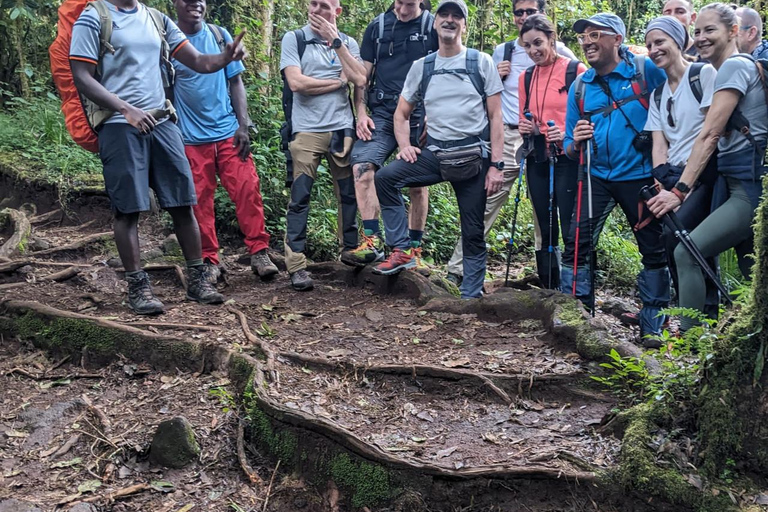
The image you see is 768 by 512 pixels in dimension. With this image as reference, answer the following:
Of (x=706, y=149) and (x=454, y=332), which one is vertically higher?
(x=706, y=149)

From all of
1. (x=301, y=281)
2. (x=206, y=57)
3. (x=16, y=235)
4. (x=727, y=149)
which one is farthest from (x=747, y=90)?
(x=16, y=235)

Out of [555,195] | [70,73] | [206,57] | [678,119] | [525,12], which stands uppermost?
[525,12]

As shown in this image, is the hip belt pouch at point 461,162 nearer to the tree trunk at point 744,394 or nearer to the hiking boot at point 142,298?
the hiking boot at point 142,298

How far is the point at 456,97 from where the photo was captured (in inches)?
232

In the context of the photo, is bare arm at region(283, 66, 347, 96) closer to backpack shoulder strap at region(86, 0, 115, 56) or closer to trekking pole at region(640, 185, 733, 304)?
backpack shoulder strap at region(86, 0, 115, 56)

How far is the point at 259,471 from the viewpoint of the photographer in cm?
389

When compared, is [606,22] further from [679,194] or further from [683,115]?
[679,194]

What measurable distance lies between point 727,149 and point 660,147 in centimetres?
63

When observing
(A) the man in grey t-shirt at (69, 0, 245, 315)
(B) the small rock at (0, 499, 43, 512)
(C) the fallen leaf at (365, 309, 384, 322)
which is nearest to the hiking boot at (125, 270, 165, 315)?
(A) the man in grey t-shirt at (69, 0, 245, 315)

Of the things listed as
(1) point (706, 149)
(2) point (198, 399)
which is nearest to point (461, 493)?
(2) point (198, 399)

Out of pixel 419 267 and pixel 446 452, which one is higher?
pixel 419 267

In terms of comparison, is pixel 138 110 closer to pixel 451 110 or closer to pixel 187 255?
pixel 187 255

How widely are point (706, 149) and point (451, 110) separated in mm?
2023

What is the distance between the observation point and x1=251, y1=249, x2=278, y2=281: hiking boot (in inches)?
261
